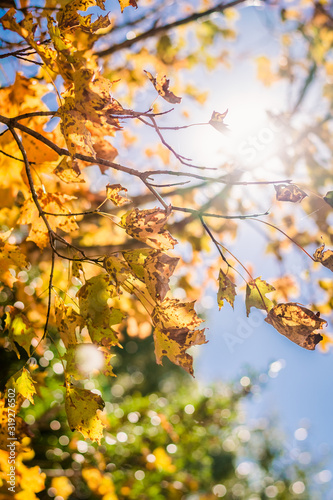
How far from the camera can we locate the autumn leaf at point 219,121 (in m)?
0.74

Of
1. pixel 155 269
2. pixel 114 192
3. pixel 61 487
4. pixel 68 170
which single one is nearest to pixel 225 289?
pixel 155 269

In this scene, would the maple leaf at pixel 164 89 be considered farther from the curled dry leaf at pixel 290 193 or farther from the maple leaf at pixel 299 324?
the maple leaf at pixel 299 324

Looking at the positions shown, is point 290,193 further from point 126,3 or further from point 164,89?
point 126,3

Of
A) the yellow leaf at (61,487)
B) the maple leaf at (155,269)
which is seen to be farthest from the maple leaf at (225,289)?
the yellow leaf at (61,487)

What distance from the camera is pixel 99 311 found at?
76cm

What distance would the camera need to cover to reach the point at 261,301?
2.61 ft

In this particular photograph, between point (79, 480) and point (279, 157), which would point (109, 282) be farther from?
point (79, 480)

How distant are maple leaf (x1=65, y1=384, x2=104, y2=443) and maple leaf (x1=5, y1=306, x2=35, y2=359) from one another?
0.17 metres

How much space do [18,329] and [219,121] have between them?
26.4 inches

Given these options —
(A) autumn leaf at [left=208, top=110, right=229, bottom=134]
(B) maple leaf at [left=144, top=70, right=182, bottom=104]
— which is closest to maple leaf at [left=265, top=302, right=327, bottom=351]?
(A) autumn leaf at [left=208, top=110, right=229, bottom=134]

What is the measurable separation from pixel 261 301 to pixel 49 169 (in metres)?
0.74

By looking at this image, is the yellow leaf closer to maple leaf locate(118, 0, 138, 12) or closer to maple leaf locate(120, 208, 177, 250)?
maple leaf locate(120, 208, 177, 250)

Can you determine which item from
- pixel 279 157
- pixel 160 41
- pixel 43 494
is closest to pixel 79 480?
pixel 43 494

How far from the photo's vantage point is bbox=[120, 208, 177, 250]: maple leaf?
27.9 inches
